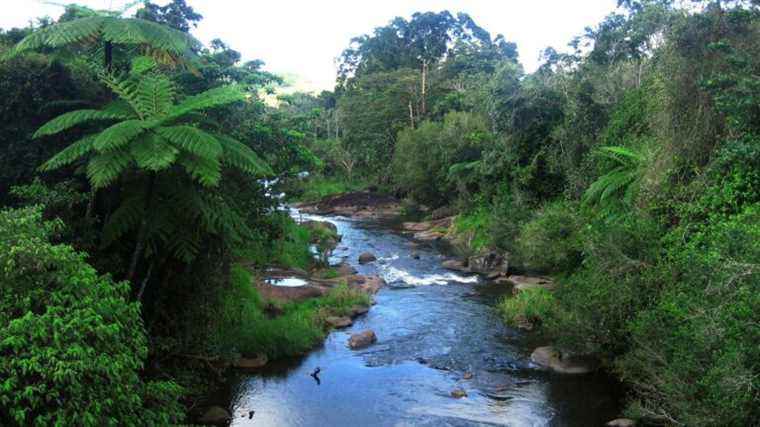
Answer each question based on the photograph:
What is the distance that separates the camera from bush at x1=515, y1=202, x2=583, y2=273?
638 inches

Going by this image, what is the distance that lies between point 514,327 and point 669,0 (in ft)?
30.2

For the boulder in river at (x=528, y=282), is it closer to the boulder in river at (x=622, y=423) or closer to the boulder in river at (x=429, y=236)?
the boulder in river at (x=622, y=423)

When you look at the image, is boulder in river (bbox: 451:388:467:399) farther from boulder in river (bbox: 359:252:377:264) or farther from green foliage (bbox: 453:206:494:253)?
green foliage (bbox: 453:206:494:253)

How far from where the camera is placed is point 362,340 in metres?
13.8

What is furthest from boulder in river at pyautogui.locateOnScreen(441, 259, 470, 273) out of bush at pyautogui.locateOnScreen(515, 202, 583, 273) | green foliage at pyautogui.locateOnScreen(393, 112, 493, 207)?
green foliage at pyautogui.locateOnScreen(393, 112, 493, 207)

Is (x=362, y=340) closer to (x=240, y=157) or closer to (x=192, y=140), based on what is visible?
(x=240, y=157)

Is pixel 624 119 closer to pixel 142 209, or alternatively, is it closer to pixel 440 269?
pixel 440 269

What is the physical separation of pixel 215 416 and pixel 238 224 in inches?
147

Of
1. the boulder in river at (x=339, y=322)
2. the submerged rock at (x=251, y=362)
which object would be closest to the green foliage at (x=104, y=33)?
the submerged rock at (x=251, y=362)

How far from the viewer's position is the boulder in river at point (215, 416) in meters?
9.89

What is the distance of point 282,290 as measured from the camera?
16203 mm

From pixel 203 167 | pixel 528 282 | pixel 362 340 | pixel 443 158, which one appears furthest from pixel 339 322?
pixel 443 158

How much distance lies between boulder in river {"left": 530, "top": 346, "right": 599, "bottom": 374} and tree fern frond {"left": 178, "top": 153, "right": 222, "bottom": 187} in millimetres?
8408

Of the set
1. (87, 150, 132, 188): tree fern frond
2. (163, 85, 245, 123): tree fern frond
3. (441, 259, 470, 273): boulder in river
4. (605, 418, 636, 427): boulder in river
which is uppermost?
(163, 85, 245, 123): tree fern frond
